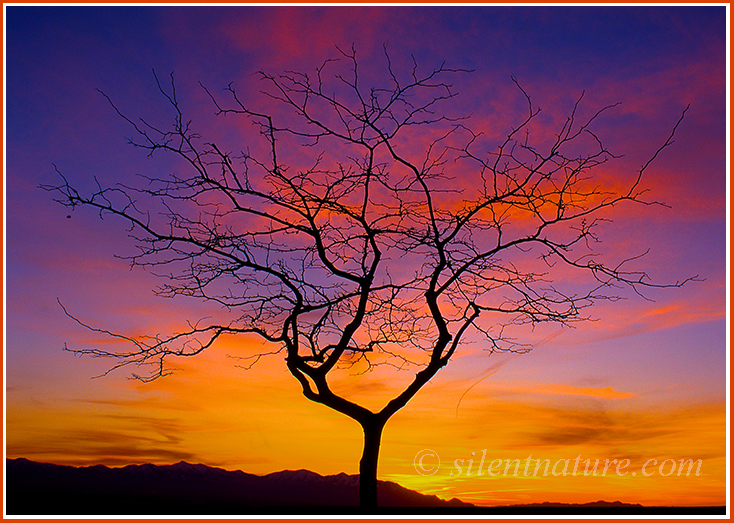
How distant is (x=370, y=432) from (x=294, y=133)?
13.4 ft

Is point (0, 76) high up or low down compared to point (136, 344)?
up

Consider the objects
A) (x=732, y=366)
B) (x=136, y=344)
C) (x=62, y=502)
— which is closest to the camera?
(x=732, y=366)

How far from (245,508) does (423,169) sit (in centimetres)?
499

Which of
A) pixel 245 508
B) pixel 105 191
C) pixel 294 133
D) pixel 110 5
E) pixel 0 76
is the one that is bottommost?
pixel 245 508

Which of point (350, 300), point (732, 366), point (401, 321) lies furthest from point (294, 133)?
point (732, 366)

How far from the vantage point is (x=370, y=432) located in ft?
25.1

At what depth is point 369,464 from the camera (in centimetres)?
749

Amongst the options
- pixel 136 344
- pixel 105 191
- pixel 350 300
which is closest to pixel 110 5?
pixel 105 191

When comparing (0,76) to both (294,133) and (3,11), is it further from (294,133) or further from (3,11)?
(294,133)

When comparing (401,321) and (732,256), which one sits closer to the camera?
(732,256)

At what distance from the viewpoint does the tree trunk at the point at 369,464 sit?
7.37 m

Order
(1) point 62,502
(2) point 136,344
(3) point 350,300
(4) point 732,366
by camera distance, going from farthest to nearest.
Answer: (3) point 350,300
(2) point 136,344
(1) point 62,502
(4) point 732,366

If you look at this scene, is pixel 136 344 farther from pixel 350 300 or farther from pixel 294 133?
pixel 294 133

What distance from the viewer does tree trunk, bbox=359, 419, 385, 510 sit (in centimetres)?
737
